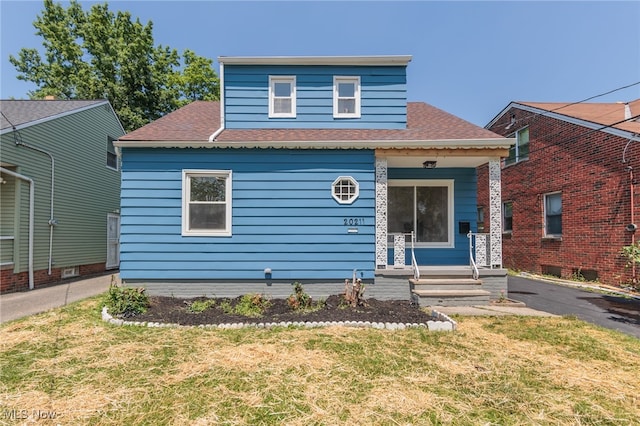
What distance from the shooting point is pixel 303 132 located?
732 centimetres

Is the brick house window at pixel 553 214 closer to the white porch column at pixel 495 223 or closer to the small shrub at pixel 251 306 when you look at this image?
the white porch column at pixel 495 223

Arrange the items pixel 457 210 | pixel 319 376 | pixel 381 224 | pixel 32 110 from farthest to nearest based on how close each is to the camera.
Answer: pixel 32 110, pixel 457 210, pixel 381 224, pixel 319 376

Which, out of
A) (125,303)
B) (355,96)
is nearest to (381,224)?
(355,96)

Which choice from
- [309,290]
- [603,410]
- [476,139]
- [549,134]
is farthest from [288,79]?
[549,134]

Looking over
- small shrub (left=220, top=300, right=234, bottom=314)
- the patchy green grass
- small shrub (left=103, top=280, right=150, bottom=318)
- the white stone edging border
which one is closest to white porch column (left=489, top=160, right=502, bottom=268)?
the patchy green grass

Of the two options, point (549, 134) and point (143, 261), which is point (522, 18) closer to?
point (549, 134)

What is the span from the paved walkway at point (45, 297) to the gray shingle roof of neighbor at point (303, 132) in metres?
4.06

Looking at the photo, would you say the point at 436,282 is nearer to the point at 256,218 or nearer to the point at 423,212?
the point at 423,212

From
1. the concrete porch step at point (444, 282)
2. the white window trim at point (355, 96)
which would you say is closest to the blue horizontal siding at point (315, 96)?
the white window trim at point (355, 96)

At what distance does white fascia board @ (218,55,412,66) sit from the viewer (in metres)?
7.57

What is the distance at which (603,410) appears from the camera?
277 cm

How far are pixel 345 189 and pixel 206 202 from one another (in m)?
3.14

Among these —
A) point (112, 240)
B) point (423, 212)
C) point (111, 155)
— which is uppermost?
point (111, 155)

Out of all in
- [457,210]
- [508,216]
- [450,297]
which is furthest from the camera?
[508,216]
